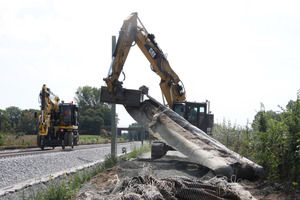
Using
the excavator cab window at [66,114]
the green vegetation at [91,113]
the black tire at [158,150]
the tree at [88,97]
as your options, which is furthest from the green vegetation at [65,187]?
the tree at [88,97]

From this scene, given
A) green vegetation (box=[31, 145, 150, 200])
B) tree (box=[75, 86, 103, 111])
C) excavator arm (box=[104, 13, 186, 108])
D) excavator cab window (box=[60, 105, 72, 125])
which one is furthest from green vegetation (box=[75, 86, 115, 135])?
green vegetation (box=[31, 145, 150, 200])

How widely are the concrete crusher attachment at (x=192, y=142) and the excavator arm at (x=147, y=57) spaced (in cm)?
107

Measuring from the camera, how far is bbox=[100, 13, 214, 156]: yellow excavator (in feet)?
40.6

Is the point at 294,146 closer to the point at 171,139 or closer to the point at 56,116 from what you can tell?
the point at 171,139

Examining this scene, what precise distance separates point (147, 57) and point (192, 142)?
6187 millimetres

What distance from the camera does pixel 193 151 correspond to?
850cm

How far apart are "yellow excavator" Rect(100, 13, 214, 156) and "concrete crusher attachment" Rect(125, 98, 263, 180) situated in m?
0.62

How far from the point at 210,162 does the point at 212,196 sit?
3.07 metres

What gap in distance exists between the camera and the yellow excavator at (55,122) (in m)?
20.5

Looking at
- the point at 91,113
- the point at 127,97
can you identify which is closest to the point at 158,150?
the point at 127,97

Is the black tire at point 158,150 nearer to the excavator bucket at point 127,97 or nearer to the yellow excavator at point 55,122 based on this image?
the excavator bucket at point 127,97

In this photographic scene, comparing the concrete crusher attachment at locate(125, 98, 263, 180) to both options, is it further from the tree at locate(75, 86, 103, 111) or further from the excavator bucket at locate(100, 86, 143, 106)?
the tree at locate(75, 86, 103, 111)

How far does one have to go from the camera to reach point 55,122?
22.3 m

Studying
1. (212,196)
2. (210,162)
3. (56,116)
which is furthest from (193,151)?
(56,116)
